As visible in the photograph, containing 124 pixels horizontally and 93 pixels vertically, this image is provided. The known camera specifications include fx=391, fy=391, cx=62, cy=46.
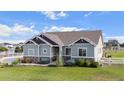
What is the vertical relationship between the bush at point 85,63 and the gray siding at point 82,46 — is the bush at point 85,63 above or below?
below

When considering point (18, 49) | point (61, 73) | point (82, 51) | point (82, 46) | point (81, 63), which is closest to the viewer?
point (61, 73)

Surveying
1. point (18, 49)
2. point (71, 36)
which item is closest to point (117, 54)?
point (71, 36)

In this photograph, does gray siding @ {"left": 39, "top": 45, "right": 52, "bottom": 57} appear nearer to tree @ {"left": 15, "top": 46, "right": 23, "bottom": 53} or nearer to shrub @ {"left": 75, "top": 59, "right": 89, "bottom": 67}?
tree @ {"left": 15, "top": 46, "right": 23, "bottom": 53}

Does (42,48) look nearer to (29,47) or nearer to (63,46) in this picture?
(29,47)

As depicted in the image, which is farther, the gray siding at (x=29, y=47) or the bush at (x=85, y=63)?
the gray siding at (x=29, y=47)

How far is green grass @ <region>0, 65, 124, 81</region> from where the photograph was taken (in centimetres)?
788

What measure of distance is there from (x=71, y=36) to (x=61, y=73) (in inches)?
33.6

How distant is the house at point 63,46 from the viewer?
8.23 meters

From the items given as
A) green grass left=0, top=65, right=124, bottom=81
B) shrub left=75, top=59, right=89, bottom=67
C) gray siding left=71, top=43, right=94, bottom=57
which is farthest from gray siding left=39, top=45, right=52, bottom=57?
shrub left=75, top=59, right=89, bottom=67

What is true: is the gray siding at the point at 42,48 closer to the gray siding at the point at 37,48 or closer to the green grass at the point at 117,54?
the gray siding at the point at 37,48

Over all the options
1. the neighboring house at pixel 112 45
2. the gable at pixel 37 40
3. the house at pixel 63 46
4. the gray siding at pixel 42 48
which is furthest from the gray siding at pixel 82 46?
the gable at pixel 37 40

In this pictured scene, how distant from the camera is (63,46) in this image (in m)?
8.45

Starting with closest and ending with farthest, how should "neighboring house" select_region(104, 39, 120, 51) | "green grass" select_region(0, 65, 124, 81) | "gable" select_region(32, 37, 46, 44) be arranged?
"green grass" select_region(0, 65, 124, 81), "neighboring house" select_region(104, 39, 120, 51), "gable" select_region(32, 37, 46, 44)

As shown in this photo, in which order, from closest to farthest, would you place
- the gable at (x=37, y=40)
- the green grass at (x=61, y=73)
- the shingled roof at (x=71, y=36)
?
the green grass at (x=61, y=73)
the shingled roof at (x=71, y=36)
the gable at (x=37, y=40)
